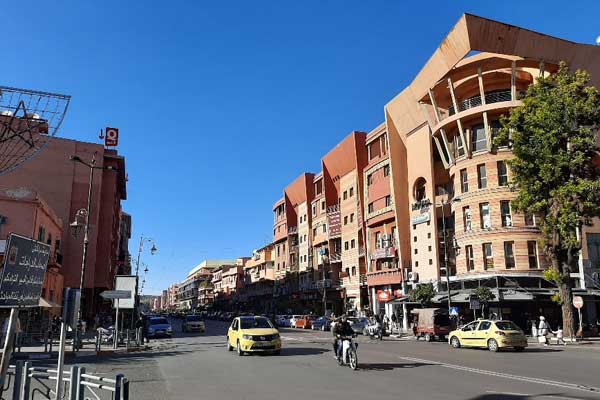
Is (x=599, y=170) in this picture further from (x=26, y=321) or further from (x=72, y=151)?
(x=72, y=151)

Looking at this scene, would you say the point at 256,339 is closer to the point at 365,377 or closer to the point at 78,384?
the point at 365,377

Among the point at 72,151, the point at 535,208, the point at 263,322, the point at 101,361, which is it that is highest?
the point at 72,151

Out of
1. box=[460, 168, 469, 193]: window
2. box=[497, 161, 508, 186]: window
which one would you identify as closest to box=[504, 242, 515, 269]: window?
box=[497, 161, 508, 186]: window

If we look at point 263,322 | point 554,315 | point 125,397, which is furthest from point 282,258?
point 125,397

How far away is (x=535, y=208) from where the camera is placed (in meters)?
30.9

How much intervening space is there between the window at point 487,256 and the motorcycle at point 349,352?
28.0m

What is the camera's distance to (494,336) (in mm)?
23578

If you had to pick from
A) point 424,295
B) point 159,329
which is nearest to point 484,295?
point 424,295

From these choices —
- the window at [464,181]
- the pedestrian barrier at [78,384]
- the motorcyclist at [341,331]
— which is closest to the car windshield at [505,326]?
the motorcyclist at [341,331]

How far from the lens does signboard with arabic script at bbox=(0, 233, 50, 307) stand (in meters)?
5.79

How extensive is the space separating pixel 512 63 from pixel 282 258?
202 feet

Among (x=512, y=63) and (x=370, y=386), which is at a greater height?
(x=512, y=63)

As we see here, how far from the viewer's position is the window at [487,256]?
41.7m

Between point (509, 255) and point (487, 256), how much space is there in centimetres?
170
